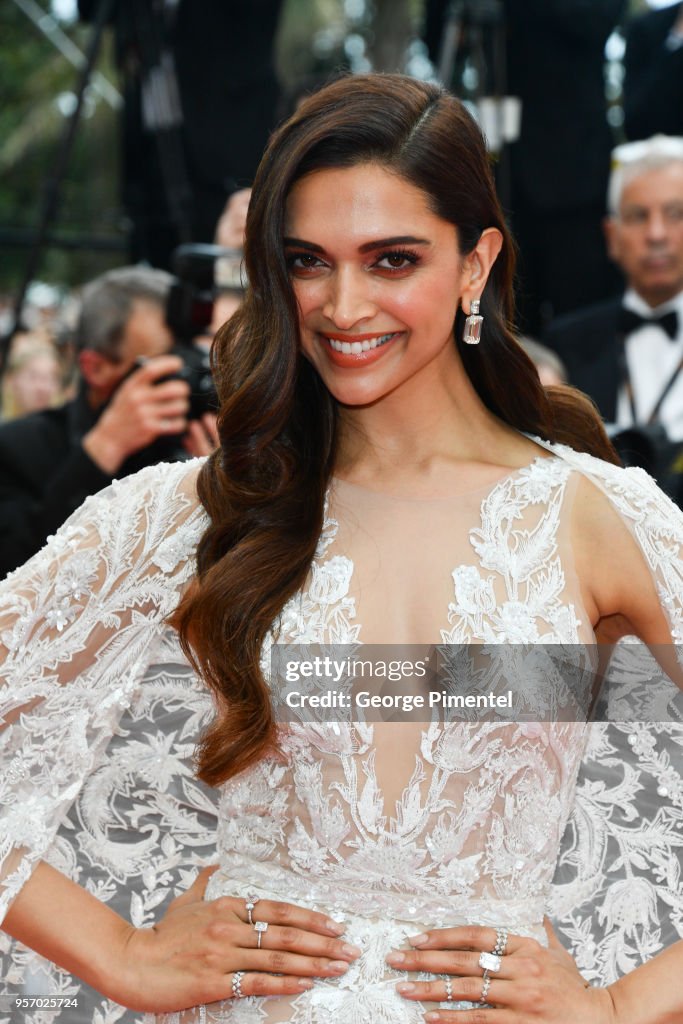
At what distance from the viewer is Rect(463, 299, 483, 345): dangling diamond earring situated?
2.07 metres

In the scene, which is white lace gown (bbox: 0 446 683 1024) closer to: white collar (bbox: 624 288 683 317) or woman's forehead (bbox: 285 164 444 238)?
woman's forehead (bbox: 285 164 444 238)

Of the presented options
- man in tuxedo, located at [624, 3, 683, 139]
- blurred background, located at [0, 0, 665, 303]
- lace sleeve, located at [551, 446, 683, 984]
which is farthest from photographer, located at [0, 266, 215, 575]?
man in tuxedo, located at [624, 3, 683, 139]

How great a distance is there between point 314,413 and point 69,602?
470mm

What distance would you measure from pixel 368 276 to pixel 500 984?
96 centimetres

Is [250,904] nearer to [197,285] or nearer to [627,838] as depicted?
[627,838]

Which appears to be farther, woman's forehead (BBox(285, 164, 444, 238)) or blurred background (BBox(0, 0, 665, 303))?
blurred background (BBox(0, 0, 665, 303))

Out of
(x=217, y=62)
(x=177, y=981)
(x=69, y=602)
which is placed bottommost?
(x=177, y=981)

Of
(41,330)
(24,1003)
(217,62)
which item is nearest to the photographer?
(24,1003)

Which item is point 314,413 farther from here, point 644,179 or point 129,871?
point 644,179

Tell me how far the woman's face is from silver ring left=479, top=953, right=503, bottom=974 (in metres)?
0.77

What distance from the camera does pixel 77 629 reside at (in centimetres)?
206

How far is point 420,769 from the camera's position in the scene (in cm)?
190

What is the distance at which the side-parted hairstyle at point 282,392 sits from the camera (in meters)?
1.89

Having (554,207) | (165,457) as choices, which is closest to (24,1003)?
(165,457)
